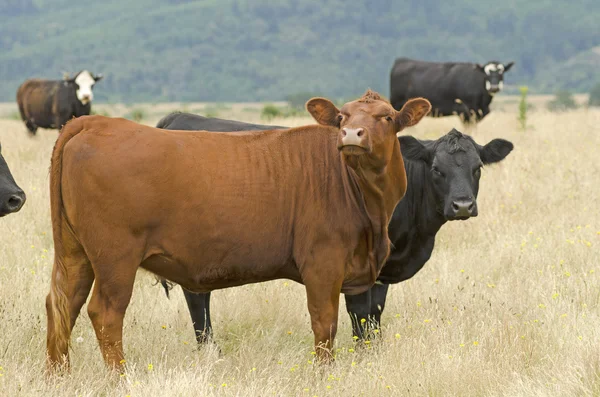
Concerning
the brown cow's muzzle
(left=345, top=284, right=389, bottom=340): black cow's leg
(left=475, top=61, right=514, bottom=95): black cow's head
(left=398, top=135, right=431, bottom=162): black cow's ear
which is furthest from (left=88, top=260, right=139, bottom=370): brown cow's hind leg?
(left=475, top=61, right=514, bottom=95): black cow's head

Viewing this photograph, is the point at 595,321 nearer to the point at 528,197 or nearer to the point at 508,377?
the point at 508,377

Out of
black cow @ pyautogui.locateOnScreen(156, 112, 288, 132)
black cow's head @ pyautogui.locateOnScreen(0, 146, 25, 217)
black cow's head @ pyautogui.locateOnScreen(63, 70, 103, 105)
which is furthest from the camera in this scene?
black cow's head @ pyautogui.locateOnScreen(63, 70, 103, 105)

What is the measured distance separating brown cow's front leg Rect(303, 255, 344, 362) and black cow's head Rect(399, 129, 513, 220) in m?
1.26

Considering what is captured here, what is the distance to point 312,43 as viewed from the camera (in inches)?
7598

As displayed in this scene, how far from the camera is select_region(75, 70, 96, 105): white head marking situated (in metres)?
20.6

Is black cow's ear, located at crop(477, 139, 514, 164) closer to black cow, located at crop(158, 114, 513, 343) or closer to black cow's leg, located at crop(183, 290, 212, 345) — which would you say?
black cow, located at crop(158, 114, 513, 343)

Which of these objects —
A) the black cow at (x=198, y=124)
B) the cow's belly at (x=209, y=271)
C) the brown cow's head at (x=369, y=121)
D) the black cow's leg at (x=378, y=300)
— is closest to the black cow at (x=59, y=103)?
the black cow at (x=198, y=124)

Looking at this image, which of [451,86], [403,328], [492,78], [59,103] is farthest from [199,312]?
[59,103]

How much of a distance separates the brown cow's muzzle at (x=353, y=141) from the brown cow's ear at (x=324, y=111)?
1.37 ft

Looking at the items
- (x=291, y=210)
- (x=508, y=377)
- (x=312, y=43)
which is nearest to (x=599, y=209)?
(x=508, y=377)

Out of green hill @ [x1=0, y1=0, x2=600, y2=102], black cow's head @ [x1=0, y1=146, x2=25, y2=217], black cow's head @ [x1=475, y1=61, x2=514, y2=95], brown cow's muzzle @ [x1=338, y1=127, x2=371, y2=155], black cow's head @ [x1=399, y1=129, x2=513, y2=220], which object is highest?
brown cow's muzzle @ [x1=338, y1=127, x2=371, y2=155]

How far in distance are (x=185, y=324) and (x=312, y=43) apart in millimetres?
189893

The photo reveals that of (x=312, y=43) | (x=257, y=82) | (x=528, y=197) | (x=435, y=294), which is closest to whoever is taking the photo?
(x=435, y=294)

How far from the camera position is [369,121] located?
15.7 ft
